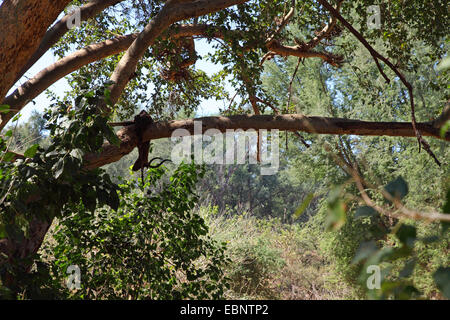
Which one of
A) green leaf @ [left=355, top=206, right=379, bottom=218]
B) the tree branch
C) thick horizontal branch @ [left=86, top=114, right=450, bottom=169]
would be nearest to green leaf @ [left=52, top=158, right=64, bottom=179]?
thick horizontal branch @ [left=86, top=114, right=450, bottom=169]

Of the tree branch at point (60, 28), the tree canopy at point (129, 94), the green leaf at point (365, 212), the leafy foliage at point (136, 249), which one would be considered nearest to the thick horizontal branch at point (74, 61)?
the tree canopy at point (129, 94)

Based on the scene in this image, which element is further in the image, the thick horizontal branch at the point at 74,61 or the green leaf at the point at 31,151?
the thick horizontal branch at the point at 74,61

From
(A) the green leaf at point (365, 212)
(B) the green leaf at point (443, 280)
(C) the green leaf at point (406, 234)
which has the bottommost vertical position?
(B) the green leaf at point (443, 280)

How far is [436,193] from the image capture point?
724 centimetres

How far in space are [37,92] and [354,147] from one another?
711 centimetres

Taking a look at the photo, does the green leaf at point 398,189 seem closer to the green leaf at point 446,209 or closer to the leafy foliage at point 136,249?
the green leaf at point 446,209

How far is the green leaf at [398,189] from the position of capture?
688 millimetres

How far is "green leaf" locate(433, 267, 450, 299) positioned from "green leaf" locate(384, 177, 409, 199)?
5.1 inches

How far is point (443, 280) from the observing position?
0.68 meters

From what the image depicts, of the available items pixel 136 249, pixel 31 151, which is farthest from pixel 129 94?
pixel 31 151

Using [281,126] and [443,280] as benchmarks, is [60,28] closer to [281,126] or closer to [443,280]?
[281,126]

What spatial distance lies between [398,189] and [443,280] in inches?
5.9

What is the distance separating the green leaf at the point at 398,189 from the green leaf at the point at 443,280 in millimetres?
130
